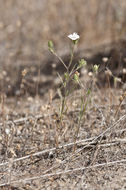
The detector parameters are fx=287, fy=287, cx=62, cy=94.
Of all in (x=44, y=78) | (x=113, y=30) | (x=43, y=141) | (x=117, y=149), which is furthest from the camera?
(x=113, y=30)

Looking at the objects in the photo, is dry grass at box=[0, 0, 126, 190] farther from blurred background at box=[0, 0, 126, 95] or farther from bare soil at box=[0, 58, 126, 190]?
blurred background at box=[0, 0, 126, 95]

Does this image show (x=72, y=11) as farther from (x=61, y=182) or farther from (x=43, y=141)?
(x=61, y=182)

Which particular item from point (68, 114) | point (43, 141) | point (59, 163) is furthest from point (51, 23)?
point (59, 163)

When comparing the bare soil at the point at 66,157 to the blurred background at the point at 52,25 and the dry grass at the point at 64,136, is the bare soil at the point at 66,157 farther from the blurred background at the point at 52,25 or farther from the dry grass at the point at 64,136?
the blurred background at the point at 52,25

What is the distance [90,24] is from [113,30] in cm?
55

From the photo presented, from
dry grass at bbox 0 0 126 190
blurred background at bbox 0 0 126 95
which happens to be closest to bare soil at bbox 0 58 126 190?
dry grass at bbox 0 0 126 190

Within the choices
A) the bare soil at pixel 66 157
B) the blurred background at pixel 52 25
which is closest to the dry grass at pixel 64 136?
the bare soil at pixel 66 157

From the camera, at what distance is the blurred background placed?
410 centimetres

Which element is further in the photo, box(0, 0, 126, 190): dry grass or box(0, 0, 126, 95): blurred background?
box(0, 0, 126, 95): blurred background

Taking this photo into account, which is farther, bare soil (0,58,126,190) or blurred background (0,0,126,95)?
blurred background (0,0,126,95)

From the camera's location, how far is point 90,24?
4.46 metres

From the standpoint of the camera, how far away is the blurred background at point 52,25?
4.10 meters

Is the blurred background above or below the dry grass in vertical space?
above

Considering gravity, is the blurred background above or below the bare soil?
above
